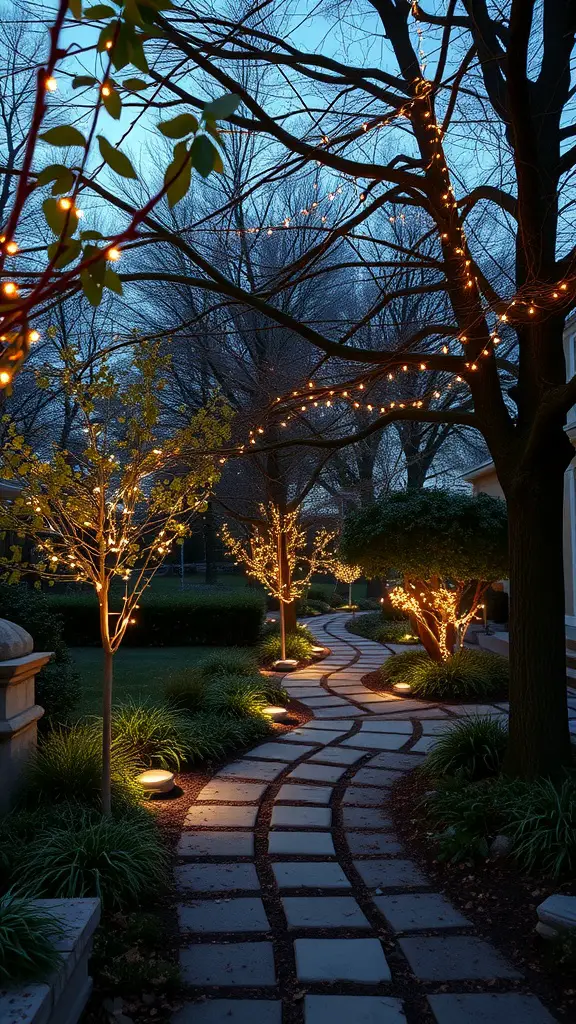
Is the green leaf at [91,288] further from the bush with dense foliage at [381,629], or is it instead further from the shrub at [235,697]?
the bush with dense foliage at [381,629]

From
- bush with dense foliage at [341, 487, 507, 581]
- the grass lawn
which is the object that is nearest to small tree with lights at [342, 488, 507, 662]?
bush with dense foliage at [341, 487, 507, 581]

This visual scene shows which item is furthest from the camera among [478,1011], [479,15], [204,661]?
[204,661]

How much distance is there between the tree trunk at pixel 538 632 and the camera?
4.17 m

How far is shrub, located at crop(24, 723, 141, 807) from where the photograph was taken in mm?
4113

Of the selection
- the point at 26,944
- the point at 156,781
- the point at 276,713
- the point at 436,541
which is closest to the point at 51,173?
the point at 26,944

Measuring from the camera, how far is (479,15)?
4.03m

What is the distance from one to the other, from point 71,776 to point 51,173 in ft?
12.4

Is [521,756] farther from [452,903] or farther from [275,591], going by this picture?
[275,591]

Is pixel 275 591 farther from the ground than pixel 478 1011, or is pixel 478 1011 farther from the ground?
pixel 275 591

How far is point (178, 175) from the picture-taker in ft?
3.51

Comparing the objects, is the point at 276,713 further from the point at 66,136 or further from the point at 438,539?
the point at 66,136

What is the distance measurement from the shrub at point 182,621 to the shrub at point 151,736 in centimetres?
684

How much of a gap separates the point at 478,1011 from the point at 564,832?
1171mm

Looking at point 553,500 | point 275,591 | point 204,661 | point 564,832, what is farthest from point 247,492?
point 564,832
